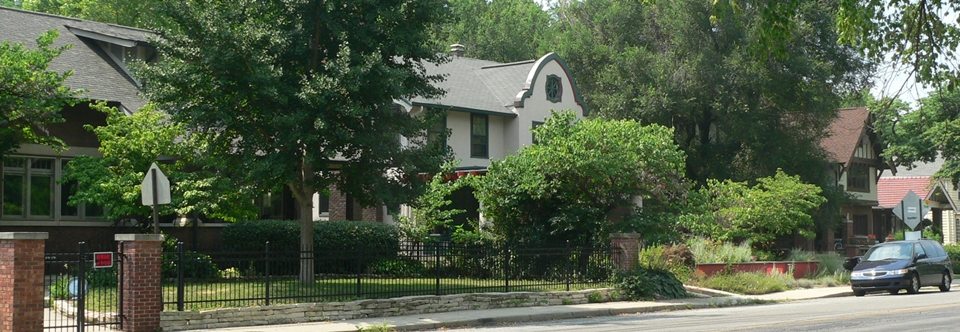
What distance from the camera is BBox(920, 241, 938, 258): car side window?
27.2 meters

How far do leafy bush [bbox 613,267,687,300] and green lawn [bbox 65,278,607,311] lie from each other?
255 cm

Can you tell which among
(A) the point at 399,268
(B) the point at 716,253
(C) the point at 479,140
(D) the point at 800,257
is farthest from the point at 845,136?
(A) the point at 399,268

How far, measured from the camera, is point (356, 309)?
18094mm

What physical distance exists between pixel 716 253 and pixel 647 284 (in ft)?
21.6

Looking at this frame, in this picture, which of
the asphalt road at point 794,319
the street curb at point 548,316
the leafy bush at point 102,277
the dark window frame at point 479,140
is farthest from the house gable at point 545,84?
the leafy bush at point 102,277

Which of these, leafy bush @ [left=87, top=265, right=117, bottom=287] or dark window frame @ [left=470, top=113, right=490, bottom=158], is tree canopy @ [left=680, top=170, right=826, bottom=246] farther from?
leafy bush @ [left=87, top=265, right=117, bottom=287]

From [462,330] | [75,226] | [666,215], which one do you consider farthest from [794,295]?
[75,226]

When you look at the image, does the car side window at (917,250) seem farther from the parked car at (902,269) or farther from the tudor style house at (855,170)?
the tudor style house at (855,170)

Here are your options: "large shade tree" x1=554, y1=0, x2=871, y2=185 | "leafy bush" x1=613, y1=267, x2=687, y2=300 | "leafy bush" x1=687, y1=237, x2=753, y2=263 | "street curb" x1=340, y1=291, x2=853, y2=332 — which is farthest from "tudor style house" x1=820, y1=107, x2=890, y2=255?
"leafy bush" x1=613, y1=267, x2=687, y2=300

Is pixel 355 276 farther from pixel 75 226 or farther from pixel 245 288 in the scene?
pixel 75 226

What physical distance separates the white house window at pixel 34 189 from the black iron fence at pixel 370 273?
565 centimetres

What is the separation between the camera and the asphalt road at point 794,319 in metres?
15.8

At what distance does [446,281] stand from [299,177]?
394 cm

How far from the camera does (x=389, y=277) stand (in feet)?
70.1
